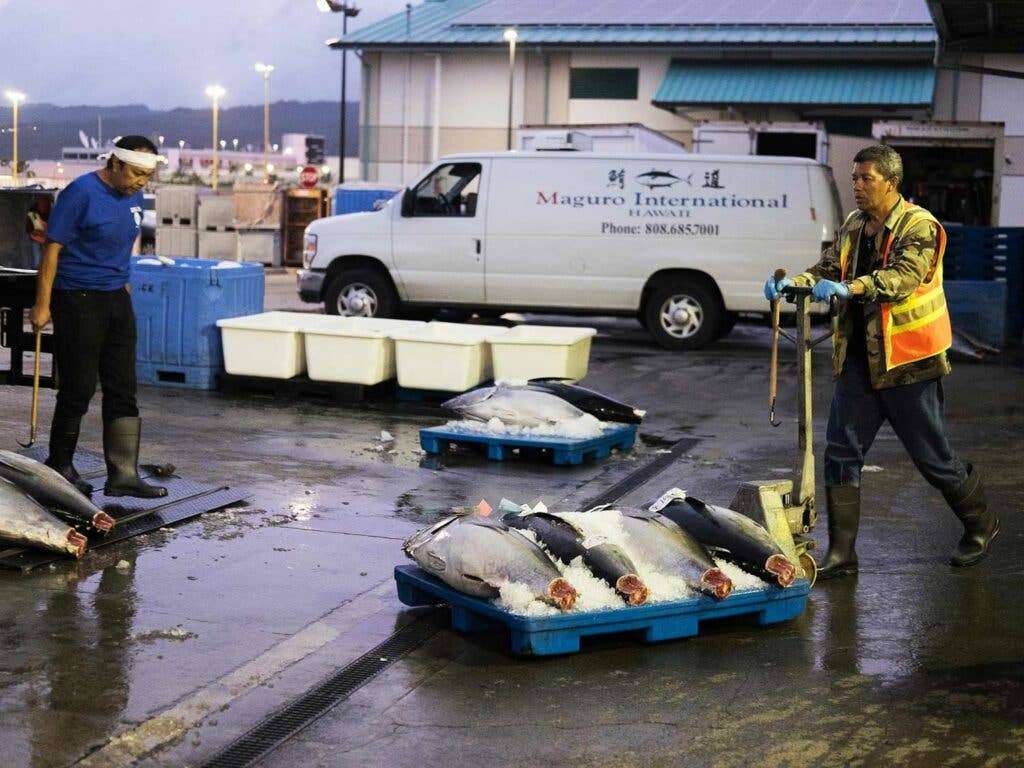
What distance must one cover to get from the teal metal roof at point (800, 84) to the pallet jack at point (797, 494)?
31559 mm

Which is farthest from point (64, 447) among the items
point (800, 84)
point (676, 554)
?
point (800, 84)

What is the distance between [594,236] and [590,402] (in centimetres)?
744

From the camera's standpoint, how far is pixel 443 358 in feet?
38.8

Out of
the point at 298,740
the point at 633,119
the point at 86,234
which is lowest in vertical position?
the point at 298,740

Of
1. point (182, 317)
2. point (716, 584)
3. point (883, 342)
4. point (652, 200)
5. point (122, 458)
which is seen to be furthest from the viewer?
point (652, 200)

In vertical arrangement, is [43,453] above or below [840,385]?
below

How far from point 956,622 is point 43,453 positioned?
5476 mm

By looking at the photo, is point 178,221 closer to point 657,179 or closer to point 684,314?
point 657,179

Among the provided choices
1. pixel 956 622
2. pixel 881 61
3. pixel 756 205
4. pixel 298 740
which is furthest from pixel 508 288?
pixel 881 61

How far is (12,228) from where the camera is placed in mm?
9984

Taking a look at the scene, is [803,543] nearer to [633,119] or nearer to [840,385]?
[840,385]

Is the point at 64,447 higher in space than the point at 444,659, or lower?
higher

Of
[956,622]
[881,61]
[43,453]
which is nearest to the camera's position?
[956,622]

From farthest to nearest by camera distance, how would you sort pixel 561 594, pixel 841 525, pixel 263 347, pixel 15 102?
pixel 263 347 → pixel 15 102 → pixel 841 525 → pixel 561 594
